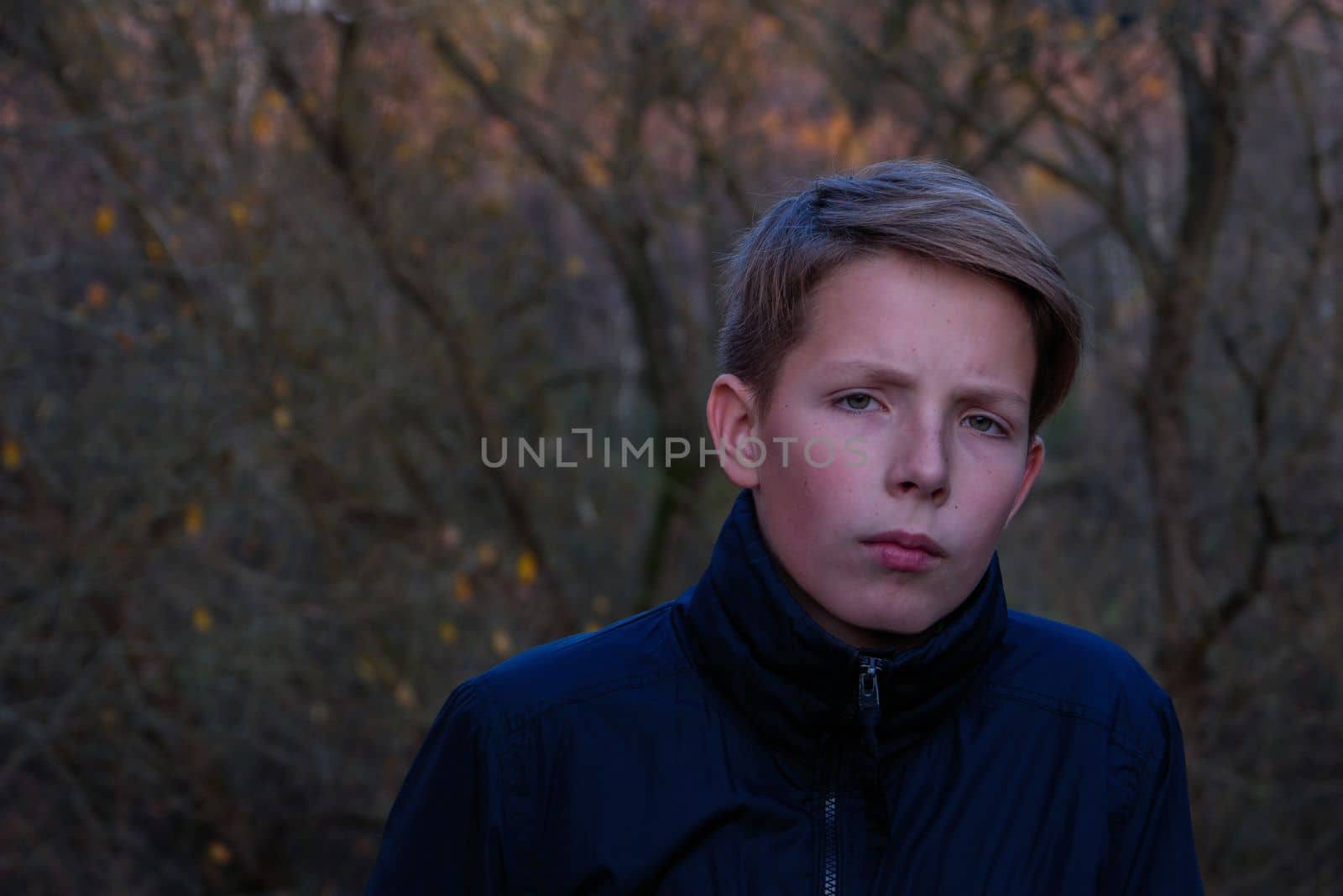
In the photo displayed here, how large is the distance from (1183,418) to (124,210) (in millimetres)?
4263

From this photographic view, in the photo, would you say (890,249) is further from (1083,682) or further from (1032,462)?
(1083,682)

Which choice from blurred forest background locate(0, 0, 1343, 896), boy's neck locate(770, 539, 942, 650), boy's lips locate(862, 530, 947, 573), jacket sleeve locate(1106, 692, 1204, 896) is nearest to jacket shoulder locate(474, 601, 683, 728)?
boy's neck locate(770, 539, 942, 650)

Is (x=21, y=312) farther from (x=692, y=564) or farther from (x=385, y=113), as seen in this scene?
(x=692, y=564)

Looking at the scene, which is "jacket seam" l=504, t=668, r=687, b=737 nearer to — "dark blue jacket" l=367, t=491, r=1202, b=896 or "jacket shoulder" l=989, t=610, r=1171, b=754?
"dark blue jacket" l=367, t=491, r=1202, b=896

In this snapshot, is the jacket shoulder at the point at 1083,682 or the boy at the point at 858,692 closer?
the boy at the point at 858,692

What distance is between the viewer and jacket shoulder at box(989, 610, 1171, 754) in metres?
1.54

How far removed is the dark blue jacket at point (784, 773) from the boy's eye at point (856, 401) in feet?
0.61

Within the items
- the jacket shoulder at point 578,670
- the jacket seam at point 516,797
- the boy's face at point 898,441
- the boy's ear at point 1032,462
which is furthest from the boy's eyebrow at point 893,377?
the jacket seam at point 516,797

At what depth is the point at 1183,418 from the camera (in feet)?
17.0

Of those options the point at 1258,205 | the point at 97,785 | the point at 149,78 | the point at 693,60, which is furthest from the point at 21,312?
the point at 1258,205

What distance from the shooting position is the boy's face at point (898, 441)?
1.50 metres

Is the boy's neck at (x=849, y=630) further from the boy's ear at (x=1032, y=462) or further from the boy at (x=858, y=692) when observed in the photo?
A: the boy's ear at (x=1032, y=462)

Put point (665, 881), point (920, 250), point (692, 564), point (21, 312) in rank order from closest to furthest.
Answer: point (665, 881), point (920, 250), point (21, 312), point (692, 564)

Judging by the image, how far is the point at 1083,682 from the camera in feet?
5.14
